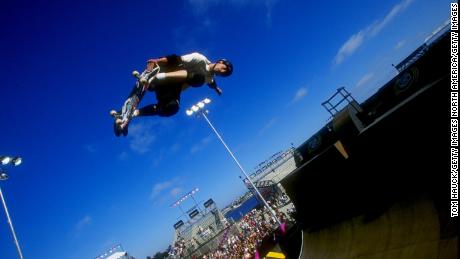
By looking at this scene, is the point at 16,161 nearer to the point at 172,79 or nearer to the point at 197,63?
the point at 172,79

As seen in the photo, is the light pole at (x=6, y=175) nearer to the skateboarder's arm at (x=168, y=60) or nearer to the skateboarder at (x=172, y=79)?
the skateboarder at (x=172, y=79)

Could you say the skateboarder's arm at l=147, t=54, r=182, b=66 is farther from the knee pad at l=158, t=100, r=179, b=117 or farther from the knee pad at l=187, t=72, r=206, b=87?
the knee pad at l=158, t=100, r=179, b=117

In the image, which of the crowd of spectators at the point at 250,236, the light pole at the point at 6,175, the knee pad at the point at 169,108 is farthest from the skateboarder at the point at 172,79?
the crowd of spectators at the point at 250,236

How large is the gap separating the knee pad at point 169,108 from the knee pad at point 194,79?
0.51 metres

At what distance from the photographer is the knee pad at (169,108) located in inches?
229

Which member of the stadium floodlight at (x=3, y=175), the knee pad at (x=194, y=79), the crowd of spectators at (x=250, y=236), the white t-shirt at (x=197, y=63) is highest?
the stadium floodlight at (x=3, y=175)

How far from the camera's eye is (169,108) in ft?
19.1

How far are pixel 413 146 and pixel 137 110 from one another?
8076mm

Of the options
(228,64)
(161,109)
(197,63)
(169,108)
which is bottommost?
(169,108)

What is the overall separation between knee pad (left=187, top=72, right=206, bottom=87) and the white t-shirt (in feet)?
0.41

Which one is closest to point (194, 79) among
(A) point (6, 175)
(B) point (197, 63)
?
(B) point (197, 63)

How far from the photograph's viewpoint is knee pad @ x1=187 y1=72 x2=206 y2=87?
602 cm

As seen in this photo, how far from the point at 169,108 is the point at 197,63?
1126 mm

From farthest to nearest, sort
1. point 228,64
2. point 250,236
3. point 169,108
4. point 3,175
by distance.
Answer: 1. point 250,236
2. point 3,175
3. point 228,64
4. point 169,108
